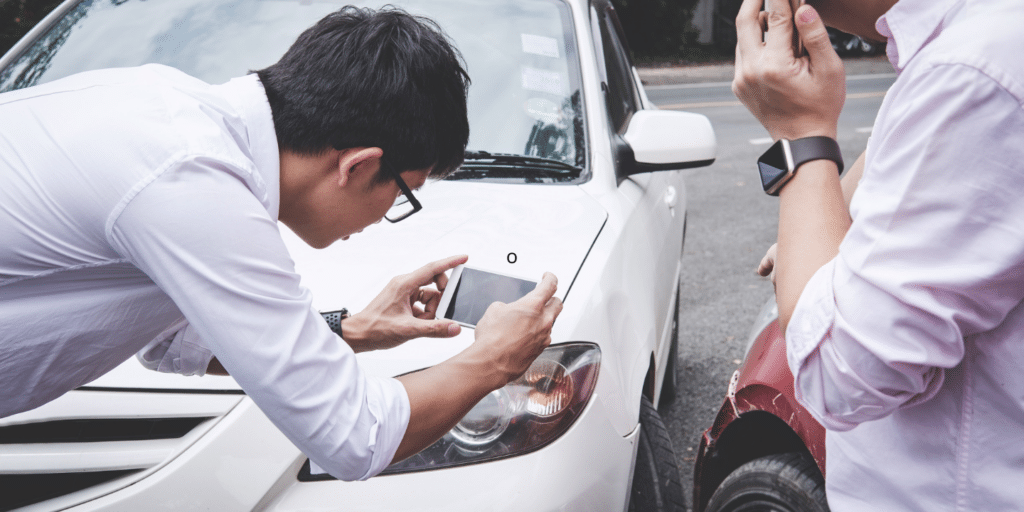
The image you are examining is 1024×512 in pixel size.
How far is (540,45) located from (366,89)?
4.71ft

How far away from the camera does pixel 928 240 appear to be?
77 centimetres

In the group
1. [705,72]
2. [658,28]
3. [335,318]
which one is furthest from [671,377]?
[658,28]

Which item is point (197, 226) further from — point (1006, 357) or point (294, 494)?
point (1006, 357)

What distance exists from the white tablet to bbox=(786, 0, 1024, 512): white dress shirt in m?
0.77

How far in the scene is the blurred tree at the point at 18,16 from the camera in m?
9.44

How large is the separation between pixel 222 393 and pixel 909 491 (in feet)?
3.88

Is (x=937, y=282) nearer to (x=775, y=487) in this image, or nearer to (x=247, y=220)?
(x=247, y=220)

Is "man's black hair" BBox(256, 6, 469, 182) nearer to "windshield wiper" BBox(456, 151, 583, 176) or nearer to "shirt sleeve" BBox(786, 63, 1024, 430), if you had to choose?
"shirt sleeve" BBox(786, 63, 1024, 430)

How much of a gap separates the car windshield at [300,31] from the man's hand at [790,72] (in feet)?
4.01

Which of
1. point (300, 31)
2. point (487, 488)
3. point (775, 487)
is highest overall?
point (300, 31)

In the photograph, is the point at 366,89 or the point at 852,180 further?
the point at 852,180

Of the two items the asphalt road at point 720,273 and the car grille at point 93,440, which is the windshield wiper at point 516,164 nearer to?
the car grille at point 93,440

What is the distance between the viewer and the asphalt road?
11.3 ft

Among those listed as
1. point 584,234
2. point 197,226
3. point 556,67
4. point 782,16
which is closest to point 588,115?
point 556,67
